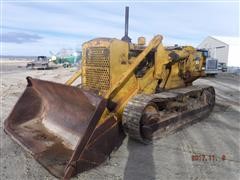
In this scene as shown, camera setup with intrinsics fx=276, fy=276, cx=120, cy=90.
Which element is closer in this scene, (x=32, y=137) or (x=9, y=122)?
(x=32, y=137)

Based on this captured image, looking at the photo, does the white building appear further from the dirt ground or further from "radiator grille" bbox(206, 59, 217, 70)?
the dirt ground

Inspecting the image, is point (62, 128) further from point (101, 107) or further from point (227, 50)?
point (227, 50)

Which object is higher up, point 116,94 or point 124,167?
point 116,94

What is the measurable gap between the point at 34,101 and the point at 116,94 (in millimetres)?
1710

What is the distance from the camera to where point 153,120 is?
5.03 m

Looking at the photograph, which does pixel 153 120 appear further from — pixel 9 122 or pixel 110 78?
pixel 9 122

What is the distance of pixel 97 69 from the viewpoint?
5.25m

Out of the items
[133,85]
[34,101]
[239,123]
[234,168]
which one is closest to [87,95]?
[133,85]

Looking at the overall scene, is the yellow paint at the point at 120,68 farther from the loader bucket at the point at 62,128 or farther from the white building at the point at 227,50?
the white building at the point at 227,50

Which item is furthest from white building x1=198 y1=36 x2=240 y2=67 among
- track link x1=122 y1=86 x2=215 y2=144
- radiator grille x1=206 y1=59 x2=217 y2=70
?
track link x1=122 y1=86 x2=215 y2=144

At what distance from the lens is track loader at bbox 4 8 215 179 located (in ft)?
13.3
